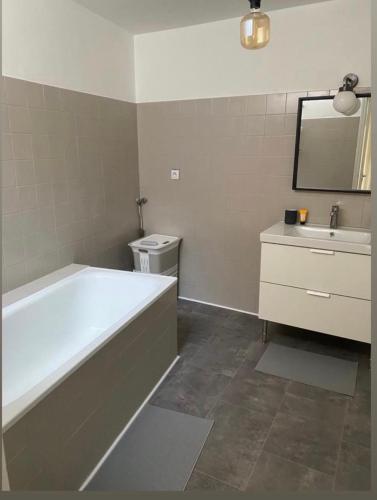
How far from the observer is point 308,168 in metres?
2.73

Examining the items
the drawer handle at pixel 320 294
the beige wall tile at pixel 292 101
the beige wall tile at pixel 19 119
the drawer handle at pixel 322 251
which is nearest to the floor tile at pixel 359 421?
the drawer handle at pixel 320 294

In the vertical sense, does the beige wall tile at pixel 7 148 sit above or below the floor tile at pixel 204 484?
above

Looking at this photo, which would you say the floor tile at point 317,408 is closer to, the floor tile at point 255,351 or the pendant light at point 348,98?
the floor tile at point 255,351

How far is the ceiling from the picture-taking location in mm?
2455

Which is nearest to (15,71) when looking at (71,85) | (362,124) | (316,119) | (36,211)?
(71,85)

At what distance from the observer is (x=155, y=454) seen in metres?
1.78

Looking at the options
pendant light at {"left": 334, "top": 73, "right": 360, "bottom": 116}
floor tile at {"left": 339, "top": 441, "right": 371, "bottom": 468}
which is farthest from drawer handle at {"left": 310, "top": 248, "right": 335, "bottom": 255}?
floor tile at {"left": 339, "top": 441, "right": 371, "bottom": 468}

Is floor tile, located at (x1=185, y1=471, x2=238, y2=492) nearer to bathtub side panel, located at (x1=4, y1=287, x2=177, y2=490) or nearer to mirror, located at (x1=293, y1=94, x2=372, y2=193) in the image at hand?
bathtub side panel, located at (x1=4, y1=287, x2=177, y2=490)

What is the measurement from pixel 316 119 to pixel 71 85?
174 cm

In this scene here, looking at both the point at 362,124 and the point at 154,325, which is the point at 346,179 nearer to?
the point at 362,124

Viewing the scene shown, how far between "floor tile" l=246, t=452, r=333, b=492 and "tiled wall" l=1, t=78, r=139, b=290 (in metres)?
1.72

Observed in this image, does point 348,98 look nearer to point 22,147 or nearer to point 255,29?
point 255,29

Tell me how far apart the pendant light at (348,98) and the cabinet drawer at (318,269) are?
971 millimetres

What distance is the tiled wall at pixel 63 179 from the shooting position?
216 cm
